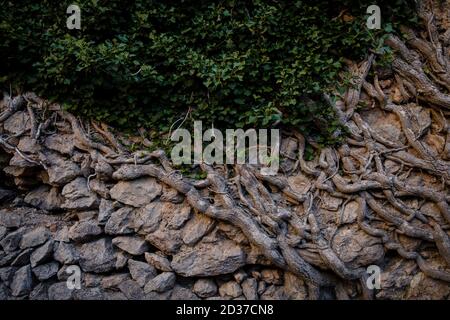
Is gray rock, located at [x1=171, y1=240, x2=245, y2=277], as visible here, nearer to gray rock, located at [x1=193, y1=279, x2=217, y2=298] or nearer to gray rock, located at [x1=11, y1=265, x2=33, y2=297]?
gray rock, located at [x1=193, y1=279, x2=217, y2=298]

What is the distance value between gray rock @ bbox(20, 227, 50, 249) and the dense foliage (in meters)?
1.48

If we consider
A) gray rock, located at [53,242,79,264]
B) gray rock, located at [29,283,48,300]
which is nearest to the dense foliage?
gray rock, located at [53,242,79,264]

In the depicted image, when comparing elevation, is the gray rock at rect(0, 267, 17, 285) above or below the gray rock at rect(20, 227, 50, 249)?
below

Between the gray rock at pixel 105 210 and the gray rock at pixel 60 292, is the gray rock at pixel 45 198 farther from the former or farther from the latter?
the gray rock at pixel 60 292

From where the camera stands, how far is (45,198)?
14.8 ft

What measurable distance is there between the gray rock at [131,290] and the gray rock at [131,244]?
0.32 meters

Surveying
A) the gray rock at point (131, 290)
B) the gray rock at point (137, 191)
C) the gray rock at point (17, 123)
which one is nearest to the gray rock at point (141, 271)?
the gray rock at point (131, 290)

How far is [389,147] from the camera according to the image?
4.18 metres

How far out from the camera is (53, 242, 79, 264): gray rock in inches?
157

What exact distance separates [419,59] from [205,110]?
2.79m

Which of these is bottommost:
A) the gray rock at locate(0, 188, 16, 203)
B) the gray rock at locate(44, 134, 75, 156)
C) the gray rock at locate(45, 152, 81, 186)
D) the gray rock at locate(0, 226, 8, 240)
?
the gray rock at locate(0, 226, 8, 240)

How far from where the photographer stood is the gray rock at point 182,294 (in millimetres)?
3824


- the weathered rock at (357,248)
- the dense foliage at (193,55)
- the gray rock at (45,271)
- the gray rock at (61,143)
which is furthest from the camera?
the gray rock at (61,143)

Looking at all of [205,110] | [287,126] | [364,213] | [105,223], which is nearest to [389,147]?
[364,213]
